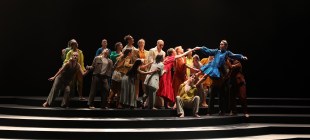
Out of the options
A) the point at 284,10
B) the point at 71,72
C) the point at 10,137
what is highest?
the point at 284,10

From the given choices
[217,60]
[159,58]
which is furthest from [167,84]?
[217,60]

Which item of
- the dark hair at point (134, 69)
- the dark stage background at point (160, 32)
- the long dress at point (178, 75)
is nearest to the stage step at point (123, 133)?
the dark hair at point (134, 69)

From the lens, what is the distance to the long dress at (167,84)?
10711 mm

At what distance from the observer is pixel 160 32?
15.0 metres

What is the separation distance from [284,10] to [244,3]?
1214mm

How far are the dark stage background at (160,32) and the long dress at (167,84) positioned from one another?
13.3 ft

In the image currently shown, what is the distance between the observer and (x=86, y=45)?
14812 mm

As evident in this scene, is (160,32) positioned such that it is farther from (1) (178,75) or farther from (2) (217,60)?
(2) (217,60)

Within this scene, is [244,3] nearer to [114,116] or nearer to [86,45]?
[86,45]

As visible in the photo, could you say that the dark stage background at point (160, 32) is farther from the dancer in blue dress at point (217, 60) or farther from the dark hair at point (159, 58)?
the dark hair at point (159, 58)

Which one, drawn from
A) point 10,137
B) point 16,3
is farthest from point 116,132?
point 16,3

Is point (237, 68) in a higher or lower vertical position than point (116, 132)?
higher

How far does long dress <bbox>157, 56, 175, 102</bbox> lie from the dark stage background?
13.3ft

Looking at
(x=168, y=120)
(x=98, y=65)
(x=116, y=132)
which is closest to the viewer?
(x=116, y=132)
